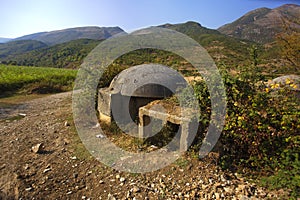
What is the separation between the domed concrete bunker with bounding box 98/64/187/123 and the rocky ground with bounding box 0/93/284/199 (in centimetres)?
129

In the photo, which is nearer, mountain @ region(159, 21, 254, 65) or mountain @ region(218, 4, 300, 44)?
mountain @ region(218, 4, 300, 44)

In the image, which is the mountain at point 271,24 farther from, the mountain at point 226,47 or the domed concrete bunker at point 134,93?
the domed concrete bunker at point 134,93

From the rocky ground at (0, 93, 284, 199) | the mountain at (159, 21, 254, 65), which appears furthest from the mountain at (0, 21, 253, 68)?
the rocky ground at (0, 93, 284, 199)

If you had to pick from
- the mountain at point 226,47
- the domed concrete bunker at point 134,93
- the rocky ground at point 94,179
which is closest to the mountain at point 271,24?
the mountain at point 226,47

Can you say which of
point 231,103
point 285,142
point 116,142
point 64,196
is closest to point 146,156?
point 116,142

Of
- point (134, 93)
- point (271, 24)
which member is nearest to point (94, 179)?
point (134, 93)

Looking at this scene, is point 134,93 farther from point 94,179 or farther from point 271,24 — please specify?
point 271,24

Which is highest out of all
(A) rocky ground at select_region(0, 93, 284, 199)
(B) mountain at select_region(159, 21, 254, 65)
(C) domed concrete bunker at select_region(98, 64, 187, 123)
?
(B) mountain at select_region(159, 21, 254, 65)

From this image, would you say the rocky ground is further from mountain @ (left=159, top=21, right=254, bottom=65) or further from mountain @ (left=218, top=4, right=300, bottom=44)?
mountain @ (left=218, top=4, right=300, bottom=44)

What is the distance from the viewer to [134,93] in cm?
536

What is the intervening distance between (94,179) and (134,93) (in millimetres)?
2360

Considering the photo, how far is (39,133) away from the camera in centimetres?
554

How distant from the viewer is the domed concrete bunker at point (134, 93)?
538cm

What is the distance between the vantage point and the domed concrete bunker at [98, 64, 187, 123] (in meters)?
5.38
